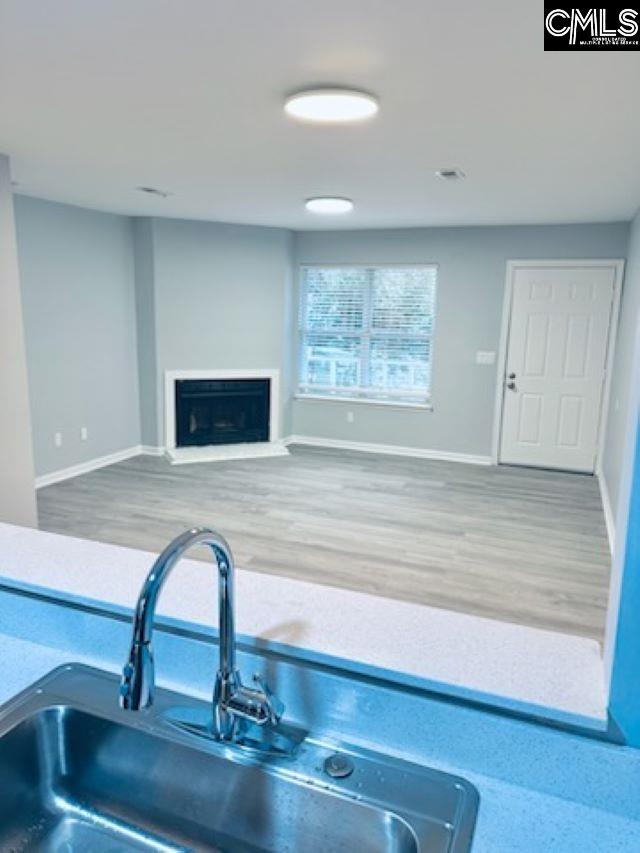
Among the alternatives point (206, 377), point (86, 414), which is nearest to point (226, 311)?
point (206, 377)

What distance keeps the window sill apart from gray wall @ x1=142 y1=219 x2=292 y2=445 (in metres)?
0.53

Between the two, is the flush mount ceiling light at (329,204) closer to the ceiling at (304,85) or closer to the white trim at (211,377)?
the ceiling at (304,85)

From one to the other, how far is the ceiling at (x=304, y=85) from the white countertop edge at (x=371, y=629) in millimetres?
1553

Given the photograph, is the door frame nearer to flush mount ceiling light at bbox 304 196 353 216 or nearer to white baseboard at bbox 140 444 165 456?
flush mount ceiling light at bbox 304 196 353 216

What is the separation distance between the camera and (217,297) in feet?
20.6

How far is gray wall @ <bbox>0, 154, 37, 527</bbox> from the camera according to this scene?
3518mm

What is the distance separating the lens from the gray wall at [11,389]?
352 cm

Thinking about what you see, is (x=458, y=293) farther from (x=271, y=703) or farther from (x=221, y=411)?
(x=271, y=703)

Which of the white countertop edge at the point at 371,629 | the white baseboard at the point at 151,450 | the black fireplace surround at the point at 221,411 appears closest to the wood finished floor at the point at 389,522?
the white baseboard at the point at 151,450

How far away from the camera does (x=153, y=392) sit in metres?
6.20

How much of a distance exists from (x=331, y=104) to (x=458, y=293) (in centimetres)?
400

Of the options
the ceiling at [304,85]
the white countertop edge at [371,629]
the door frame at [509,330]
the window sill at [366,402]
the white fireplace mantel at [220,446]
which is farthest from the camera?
the window sill at [366,402]

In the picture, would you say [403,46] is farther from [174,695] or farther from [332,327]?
Answer: [332,327]

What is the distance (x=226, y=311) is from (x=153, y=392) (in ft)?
3.79
